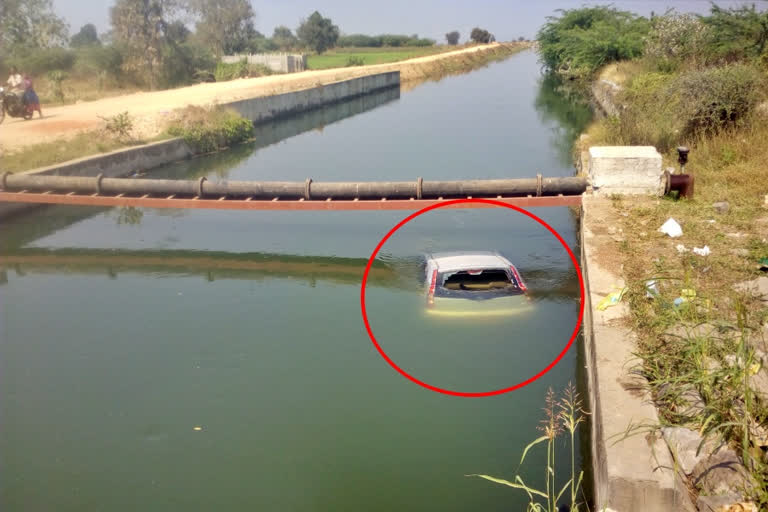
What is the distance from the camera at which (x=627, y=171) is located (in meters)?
10.8

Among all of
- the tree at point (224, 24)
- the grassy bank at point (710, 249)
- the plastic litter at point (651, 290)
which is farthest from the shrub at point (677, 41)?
the tree at point (224, 24)

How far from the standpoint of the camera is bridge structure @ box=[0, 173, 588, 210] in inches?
457

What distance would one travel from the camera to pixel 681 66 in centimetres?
2069

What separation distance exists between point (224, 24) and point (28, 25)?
2906 centimetres

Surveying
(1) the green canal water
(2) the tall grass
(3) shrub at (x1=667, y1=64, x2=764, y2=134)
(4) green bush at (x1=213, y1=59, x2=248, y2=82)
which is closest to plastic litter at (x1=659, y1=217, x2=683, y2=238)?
(1) the green canal water

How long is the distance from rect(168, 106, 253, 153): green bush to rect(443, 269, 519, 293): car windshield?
55.1 feet

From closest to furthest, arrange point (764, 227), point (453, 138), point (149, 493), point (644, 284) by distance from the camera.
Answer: point (149, 493)
point (644, 284)
point (764, 227)
point (453, 138)

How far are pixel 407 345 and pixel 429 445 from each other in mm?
2033

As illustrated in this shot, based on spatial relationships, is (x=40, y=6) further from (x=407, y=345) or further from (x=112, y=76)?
(x=407, y=345)

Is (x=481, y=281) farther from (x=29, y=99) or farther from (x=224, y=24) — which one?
(x=224, y=24)

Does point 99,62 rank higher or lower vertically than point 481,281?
higher

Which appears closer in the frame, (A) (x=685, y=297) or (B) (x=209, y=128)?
(A) (x=685, y=297)

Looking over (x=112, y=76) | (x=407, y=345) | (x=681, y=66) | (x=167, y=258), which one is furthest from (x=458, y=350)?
(x=112, y=76)

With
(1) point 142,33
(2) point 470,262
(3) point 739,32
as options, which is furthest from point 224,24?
(2) point 470,262
